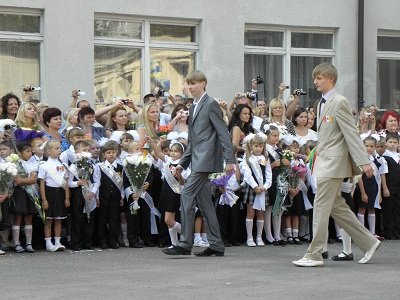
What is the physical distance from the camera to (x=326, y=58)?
23.0 metres

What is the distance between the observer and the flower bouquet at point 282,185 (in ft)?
52.0

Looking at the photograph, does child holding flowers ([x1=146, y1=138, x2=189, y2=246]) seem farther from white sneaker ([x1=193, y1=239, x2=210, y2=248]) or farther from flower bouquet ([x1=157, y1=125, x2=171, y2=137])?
flower bouquet ([x1=157, y1=125, x2=171, y2=137])

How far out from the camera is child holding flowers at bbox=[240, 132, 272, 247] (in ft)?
51.2

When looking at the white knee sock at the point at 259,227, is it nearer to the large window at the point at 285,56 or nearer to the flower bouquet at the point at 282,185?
the flower bouquet at the point at 282,185

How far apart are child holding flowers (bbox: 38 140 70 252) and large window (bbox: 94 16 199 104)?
18.8 feet

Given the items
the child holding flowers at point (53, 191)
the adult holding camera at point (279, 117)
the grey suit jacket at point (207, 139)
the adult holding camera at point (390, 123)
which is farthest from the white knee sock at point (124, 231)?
the adult holding camera at point (390, 123)

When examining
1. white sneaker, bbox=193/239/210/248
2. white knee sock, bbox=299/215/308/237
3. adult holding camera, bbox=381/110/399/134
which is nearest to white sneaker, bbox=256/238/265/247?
white sneaker, bbox=193/239/210/248

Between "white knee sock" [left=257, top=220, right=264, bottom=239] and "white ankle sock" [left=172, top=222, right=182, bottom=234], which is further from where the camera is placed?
"white knee sock" [left=257, top=220, right=264, bottom=239]

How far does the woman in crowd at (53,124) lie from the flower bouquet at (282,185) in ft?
9.93

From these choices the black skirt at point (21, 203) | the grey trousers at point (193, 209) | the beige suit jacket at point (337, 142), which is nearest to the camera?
the beige suit jacket at point (337, 142)

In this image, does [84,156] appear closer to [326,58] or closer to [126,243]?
[126,243]

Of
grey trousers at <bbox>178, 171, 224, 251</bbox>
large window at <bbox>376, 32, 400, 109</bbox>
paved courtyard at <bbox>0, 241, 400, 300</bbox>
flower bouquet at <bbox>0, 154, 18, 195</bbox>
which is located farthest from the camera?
large window at <bbox>376, 32, 400, 109</bbox>

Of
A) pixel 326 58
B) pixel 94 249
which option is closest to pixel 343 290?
pixel 94 249

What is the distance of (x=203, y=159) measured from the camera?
44.4ft
